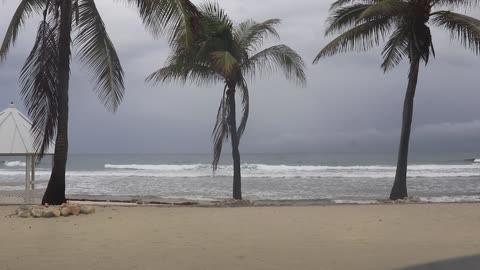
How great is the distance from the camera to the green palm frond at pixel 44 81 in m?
11.2

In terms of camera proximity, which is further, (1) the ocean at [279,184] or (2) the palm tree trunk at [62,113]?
(1) the ocean at [279,184]

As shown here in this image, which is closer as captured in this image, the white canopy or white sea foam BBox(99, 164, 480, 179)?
the white canopy

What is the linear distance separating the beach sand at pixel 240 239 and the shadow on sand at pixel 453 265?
6.4 inches

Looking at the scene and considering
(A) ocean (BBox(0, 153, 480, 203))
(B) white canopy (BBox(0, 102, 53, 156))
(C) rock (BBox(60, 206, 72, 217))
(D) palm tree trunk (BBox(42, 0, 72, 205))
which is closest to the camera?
(C) rock (BBox(60, 206, 72, 217))

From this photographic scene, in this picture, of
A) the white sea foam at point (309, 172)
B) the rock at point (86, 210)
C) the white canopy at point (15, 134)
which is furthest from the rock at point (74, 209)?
the white sea foam at point (309, 172)

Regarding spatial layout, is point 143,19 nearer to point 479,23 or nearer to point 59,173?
point 59,173

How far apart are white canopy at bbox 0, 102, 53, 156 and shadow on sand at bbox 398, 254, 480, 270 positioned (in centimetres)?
993

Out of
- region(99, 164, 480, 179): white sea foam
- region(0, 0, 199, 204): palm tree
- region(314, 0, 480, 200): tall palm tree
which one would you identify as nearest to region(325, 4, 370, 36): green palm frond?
region(314, 0, 480, 200): tall palm tree

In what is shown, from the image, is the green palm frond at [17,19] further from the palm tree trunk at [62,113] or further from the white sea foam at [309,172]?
the white sea foam at [309,172]

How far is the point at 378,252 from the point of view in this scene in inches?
237

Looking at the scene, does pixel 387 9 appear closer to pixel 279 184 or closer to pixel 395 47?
pixel 395 47

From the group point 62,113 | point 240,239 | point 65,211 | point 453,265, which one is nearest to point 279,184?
point 62,113

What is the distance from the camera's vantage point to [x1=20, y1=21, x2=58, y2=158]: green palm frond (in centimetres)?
1118

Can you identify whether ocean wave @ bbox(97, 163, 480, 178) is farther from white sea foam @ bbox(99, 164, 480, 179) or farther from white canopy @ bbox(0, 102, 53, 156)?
white canopy @ bbox(0, 102, 53, 156)
